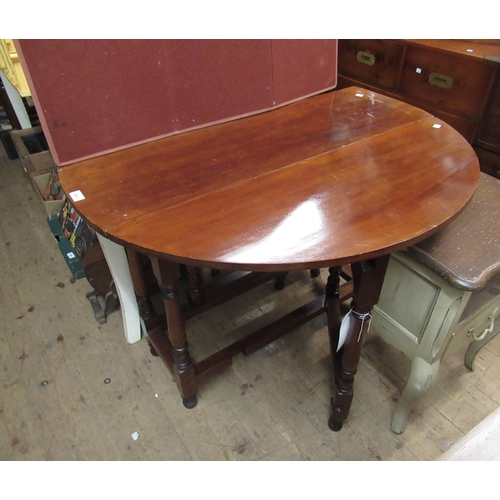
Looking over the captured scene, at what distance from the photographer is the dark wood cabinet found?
1831 mm

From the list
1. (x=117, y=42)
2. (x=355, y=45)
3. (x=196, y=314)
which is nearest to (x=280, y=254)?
(x=117, y=42)

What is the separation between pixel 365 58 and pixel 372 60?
6 cm

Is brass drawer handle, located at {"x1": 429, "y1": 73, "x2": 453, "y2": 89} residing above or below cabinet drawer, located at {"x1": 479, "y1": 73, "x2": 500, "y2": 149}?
above

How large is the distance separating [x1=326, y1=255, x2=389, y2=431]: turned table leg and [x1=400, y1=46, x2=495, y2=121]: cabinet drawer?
128 cm

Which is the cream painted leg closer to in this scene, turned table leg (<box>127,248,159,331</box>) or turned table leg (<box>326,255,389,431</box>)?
turned table leg (<box>326,255,389,431</box>)

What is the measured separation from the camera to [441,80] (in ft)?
6.55

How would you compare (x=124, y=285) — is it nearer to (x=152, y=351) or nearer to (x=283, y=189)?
(x=152, y=351)

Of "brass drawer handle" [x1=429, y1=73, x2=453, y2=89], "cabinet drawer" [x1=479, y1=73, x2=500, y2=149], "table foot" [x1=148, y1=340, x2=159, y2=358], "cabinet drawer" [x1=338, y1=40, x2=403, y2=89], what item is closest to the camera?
"table foot" [x1=148, y1=340, x2=159, y2=358]

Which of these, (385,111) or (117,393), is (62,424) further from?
(385,111)

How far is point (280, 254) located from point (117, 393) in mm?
1011

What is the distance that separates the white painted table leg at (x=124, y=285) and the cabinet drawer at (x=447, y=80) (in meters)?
1.71

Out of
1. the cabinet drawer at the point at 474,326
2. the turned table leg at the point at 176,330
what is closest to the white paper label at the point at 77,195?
the turned table leg at the point at 176,330

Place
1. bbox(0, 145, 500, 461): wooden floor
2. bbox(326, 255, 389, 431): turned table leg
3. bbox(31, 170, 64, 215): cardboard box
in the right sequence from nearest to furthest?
bbox(326, 255, 389, 431): turned table leg → bbox(0, 145, 500, 461): wooden floor → bbox(31, 170, 64, 215): cardboard box

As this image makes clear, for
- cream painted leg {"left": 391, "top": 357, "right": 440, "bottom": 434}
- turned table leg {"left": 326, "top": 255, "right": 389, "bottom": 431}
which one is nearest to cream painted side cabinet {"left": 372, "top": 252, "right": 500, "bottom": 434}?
cream painted leg {"left": 391, "top": 357, "right": 440, "bottom": 434}
